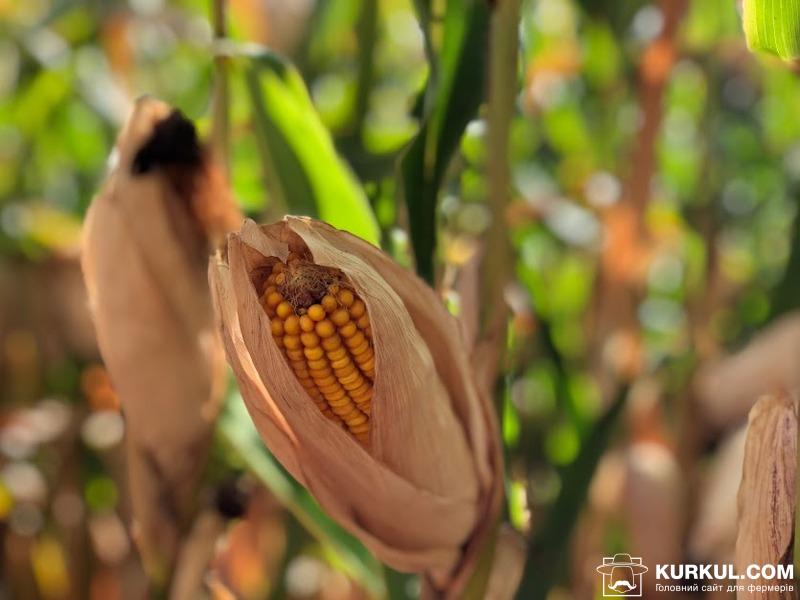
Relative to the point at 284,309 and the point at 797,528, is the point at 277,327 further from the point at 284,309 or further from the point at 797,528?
the point at 797,528

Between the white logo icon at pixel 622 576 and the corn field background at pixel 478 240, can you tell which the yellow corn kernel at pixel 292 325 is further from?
the white logo icon at pixel 622 576

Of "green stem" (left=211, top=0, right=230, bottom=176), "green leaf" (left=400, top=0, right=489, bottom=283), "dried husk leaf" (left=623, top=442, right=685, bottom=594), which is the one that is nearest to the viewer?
"green leaf" (left=400, top=0, right=489, bottom=283)

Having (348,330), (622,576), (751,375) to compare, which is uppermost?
Answer: (348,330)

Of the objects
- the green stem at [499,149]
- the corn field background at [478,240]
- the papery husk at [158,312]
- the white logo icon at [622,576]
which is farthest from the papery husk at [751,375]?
the papery husk at [158,312]

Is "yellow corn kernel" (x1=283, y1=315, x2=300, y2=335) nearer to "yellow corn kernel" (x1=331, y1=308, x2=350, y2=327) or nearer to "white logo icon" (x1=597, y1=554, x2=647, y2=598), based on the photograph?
"yellow corn kernel" (x1=331, y1=308, x2=350, y2=327)

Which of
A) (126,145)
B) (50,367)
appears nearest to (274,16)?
(50,367)

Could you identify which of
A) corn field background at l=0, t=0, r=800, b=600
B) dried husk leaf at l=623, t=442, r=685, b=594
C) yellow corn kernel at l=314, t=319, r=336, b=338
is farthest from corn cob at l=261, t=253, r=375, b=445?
dried husk leaf at l=623, t=442, r=685, b=594

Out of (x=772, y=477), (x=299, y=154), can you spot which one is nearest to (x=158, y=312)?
(x=299, y=154)
